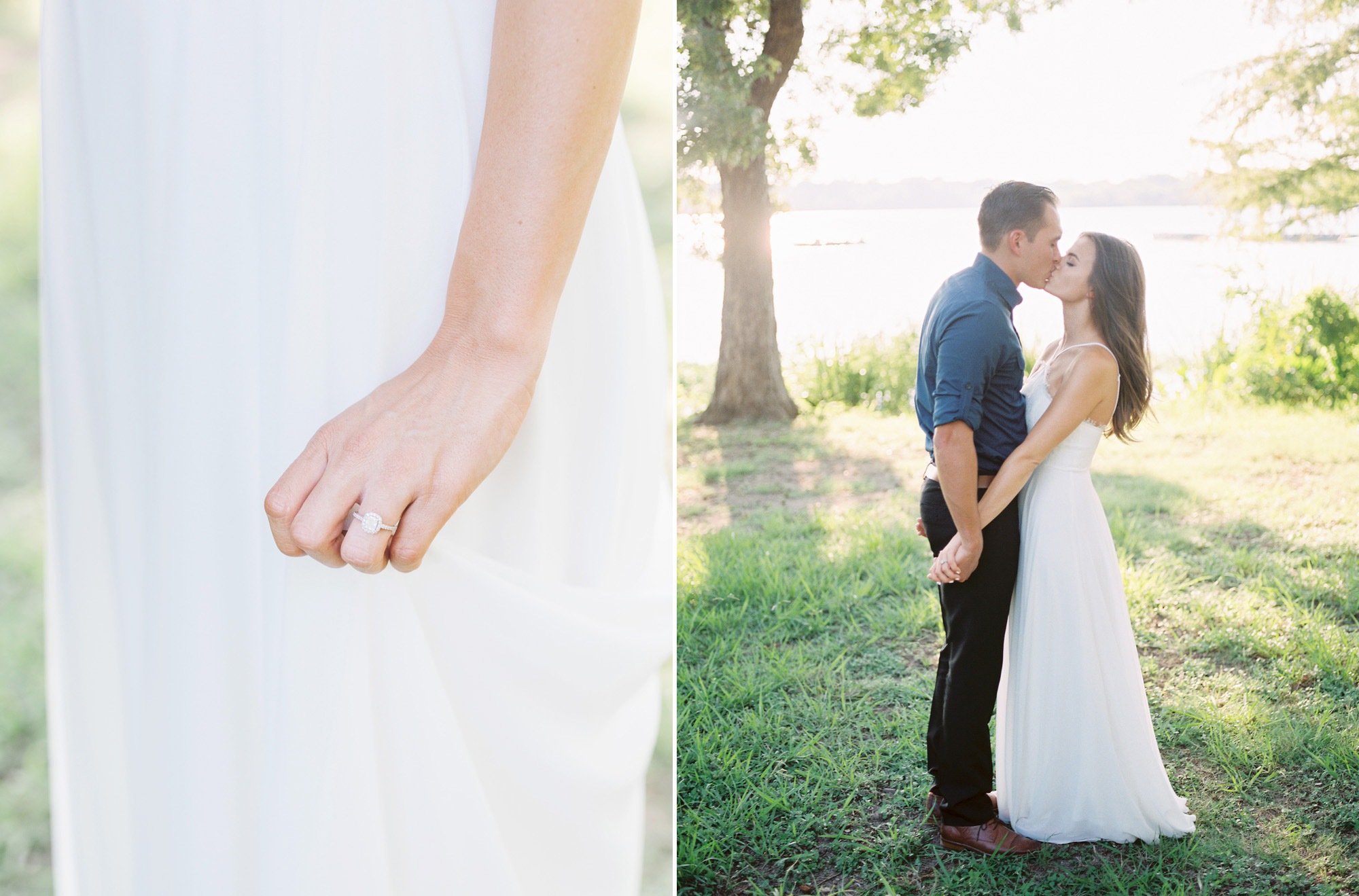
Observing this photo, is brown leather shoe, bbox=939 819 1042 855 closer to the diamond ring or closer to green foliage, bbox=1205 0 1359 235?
the diamond ring

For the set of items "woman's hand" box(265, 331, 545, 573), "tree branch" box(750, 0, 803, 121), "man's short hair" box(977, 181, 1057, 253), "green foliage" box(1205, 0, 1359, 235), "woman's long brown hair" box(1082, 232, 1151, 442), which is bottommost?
"woman's hand" box(265, 331, 545, 573)

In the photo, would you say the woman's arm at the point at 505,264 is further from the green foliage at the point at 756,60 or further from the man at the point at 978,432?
the green foliage at the point at 756,60

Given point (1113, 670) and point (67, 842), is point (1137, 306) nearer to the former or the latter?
point (1113, 670)

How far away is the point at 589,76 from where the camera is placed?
36 centimetres

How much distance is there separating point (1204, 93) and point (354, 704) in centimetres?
310

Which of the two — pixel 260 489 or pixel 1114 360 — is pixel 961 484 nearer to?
pixel 1114 360

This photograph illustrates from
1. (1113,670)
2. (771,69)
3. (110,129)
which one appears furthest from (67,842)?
(771,69)

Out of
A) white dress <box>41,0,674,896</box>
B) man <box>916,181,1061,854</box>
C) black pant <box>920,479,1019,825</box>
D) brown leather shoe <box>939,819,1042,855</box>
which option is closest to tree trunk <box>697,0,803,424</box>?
man <box>916,181,1061,854</box>

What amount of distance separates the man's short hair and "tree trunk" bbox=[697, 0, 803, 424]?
1.42 metres

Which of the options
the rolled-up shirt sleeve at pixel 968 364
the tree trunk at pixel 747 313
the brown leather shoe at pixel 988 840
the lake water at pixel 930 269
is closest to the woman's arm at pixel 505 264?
the rolled-up shirt sleeve at pixel 968 364

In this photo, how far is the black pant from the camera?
1.71 metres

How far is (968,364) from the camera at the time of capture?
1.61 m

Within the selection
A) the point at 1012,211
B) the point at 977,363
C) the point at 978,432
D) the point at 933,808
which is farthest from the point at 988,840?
the point at 1012,211

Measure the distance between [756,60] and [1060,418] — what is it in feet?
5.79
